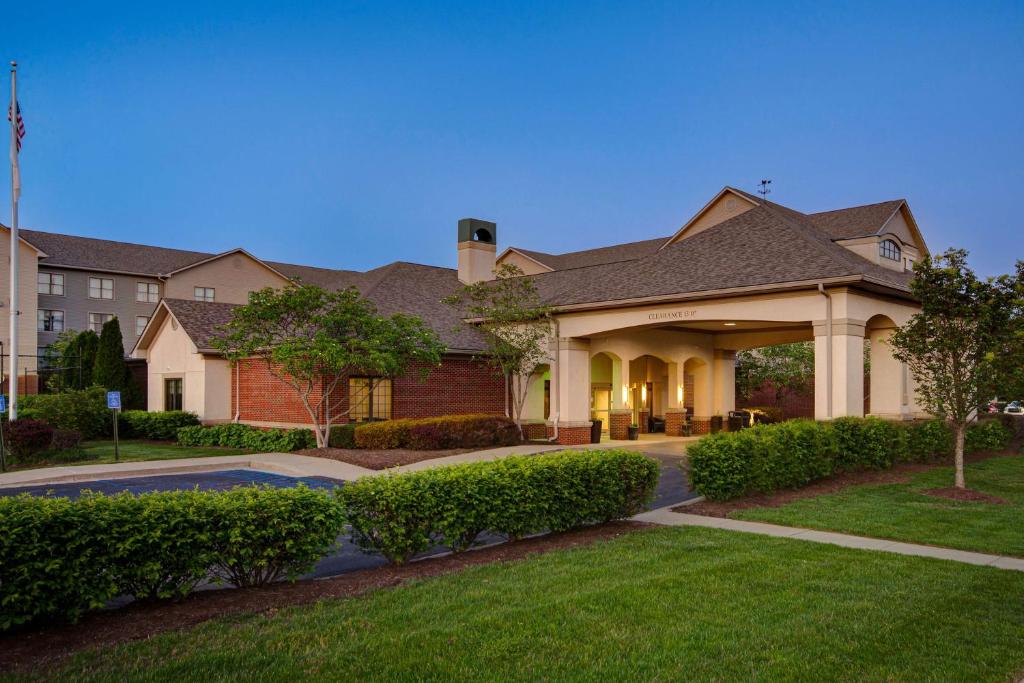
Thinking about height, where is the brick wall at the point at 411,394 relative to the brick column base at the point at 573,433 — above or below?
above

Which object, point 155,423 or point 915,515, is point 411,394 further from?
point 915,515

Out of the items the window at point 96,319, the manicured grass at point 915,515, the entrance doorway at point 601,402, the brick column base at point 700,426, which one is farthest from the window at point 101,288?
the manicured grass at point 915,515

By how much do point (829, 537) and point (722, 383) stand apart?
2106 centimetres

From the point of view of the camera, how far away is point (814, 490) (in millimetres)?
14430

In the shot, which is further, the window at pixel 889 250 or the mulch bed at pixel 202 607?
the window at pixel 889 250

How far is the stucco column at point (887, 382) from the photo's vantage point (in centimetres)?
2155

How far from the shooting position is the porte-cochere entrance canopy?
1895cm

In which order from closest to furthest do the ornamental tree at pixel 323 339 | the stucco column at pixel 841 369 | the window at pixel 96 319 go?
the stucco column at pixel 841 369, the ornamental tree at pixel 323 339, the window at pixel 96 319

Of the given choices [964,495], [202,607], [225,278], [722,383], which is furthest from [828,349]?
[225,278]

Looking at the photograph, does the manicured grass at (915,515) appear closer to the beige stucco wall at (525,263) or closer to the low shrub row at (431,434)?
the low shrub row at (431,434)

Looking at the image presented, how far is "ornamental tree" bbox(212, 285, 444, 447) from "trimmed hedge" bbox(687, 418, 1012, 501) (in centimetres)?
999

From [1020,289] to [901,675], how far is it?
11513 mm

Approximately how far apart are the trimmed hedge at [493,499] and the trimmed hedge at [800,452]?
2.03 metres

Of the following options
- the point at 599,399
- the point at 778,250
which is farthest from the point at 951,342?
Result: the point at 599,399
